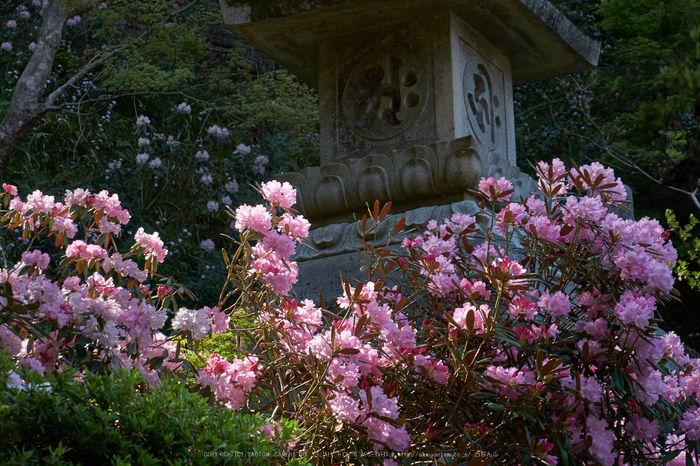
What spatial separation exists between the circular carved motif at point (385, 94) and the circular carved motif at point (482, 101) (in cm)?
23

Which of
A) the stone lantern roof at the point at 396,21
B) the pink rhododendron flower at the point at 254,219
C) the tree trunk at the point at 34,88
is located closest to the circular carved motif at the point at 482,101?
the stone lantern roof at the point at 396,21

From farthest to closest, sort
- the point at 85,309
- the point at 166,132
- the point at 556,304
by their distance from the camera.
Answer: the point at 166,132
the point at 556,304
the point at 85,309

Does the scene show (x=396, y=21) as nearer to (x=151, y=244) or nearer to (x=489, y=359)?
(x=151, y=244)

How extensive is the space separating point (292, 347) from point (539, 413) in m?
0.61

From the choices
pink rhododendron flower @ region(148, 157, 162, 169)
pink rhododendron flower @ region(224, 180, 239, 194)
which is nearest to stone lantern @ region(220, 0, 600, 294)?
pink rhododendron flower @ region(224, 180, 239, 194)

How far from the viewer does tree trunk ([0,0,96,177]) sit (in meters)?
5.66

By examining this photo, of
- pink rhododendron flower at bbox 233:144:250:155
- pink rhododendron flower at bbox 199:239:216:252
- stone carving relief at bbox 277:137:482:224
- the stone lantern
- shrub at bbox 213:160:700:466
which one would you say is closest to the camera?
shrub at bbox 213:160:700:466

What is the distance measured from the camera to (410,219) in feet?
9.50

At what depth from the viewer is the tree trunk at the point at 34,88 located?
223 inches

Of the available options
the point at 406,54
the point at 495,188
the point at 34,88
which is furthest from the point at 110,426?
the point at 34,88

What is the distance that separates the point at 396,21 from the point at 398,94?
1.09 feet

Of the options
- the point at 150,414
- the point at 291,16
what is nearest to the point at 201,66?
the point at 291,16

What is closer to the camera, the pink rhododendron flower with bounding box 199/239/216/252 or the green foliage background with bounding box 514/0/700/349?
the pink rhododendron flower with bounding box 199/239/216/252

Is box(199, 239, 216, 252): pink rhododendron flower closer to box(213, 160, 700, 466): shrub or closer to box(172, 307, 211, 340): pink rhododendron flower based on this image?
box(213, 160, 700, 466): shrub
